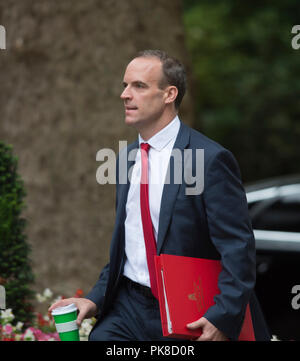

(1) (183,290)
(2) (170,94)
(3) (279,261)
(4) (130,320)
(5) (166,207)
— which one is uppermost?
(2) (170,94)

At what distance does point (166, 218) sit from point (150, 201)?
0.15 m

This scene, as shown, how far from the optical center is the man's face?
294 cm

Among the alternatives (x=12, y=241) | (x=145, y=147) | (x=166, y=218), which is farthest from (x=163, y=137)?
(x=12, y=241)

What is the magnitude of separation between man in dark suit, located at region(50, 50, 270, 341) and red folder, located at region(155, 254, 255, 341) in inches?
2.5

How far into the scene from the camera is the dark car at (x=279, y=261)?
592cm

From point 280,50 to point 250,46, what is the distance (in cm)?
77

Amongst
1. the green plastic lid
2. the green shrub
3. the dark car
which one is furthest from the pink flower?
the dark car

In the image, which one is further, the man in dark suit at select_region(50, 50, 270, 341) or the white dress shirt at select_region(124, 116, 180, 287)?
the white dress shirt at select_region(124, 116, 180, 287)

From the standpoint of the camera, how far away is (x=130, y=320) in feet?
9.82

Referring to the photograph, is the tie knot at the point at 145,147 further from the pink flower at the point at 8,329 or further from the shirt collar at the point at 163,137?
the pink flower at the point at 8,329

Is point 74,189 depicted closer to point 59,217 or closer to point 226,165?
point 59,217

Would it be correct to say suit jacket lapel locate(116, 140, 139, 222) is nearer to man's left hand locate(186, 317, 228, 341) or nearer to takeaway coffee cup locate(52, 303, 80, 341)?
takeaway coffee cup locate(52, 303, 80, 341)

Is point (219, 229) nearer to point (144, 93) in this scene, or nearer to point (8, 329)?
point (144, 93)

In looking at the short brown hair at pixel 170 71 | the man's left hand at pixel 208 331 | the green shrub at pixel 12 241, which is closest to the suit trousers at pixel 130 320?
the man's left hand at pixel 208 331
